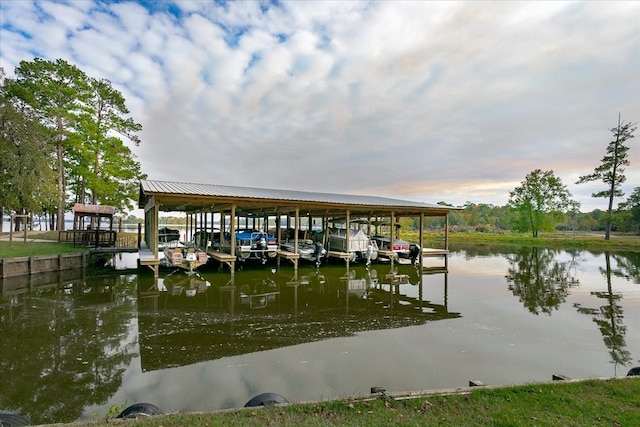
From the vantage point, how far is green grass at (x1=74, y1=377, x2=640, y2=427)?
3012mm

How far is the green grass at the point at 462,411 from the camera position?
9.88 feet

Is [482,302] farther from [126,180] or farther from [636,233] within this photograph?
[636,233]

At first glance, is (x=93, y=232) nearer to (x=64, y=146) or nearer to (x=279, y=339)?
(x=64, y=146)

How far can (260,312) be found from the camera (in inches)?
325

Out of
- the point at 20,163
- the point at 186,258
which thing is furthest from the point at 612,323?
the point at 20,163

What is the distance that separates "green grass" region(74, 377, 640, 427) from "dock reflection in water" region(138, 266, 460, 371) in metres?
2.53

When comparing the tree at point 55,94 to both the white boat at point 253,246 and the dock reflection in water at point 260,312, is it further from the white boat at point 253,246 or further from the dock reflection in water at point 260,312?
the dock reflection in water at point 260,312

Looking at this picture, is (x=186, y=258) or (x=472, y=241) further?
(x=472, y=241)

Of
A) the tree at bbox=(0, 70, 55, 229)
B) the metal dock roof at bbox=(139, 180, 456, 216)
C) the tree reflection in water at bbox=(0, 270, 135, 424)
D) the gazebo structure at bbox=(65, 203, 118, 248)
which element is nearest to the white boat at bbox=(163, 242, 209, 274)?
the metal dock roof at bbox=(139, 180, 456, 216)

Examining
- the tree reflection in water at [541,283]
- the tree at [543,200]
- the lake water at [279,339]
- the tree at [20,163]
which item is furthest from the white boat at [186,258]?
the tree at [543,200]

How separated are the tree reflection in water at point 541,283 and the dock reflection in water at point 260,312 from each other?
2.55 metres

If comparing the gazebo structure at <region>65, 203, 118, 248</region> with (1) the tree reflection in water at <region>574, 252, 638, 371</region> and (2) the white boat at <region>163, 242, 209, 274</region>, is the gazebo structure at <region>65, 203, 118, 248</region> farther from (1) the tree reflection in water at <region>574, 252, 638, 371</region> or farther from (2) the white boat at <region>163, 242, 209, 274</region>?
(1) the tree reflection in water at <region>574, 252, 638, 371</region>

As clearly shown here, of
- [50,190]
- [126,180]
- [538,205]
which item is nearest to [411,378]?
[50,190]

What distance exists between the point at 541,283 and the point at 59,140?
29.4m
